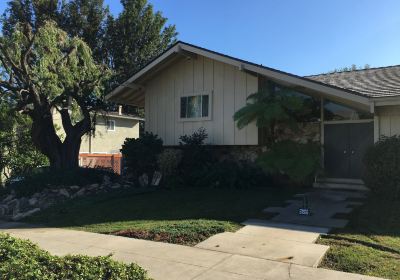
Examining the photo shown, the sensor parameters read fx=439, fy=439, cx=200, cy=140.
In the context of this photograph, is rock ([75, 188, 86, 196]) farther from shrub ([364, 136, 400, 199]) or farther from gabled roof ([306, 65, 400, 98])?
gabled roof ([306, 65, 400, 98])

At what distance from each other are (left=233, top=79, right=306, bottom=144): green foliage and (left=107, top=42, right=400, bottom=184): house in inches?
23.6

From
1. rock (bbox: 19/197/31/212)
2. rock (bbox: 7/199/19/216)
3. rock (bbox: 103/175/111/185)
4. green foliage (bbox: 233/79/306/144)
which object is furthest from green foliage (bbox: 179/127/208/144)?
rock (bbox: 7/199/19/216)

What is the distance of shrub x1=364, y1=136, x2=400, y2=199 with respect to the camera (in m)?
10.8

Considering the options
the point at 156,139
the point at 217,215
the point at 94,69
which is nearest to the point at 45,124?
the point at 94,69

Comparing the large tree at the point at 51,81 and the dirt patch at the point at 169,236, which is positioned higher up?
the large tree at the point at 51,81

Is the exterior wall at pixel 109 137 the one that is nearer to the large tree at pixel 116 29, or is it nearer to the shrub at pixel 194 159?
the large tree at pixel 116 29

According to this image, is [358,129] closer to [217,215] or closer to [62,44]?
[217,215]

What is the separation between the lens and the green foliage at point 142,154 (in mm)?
15766

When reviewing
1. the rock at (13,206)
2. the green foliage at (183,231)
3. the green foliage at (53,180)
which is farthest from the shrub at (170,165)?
the green foliage at (183,231)

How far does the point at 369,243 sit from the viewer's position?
7484mm

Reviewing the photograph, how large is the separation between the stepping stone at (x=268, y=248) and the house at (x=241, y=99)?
580 cm

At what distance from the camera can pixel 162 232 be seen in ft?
28.1

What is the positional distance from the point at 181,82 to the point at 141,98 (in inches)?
140

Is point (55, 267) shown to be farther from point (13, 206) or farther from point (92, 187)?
point (92, 187)
